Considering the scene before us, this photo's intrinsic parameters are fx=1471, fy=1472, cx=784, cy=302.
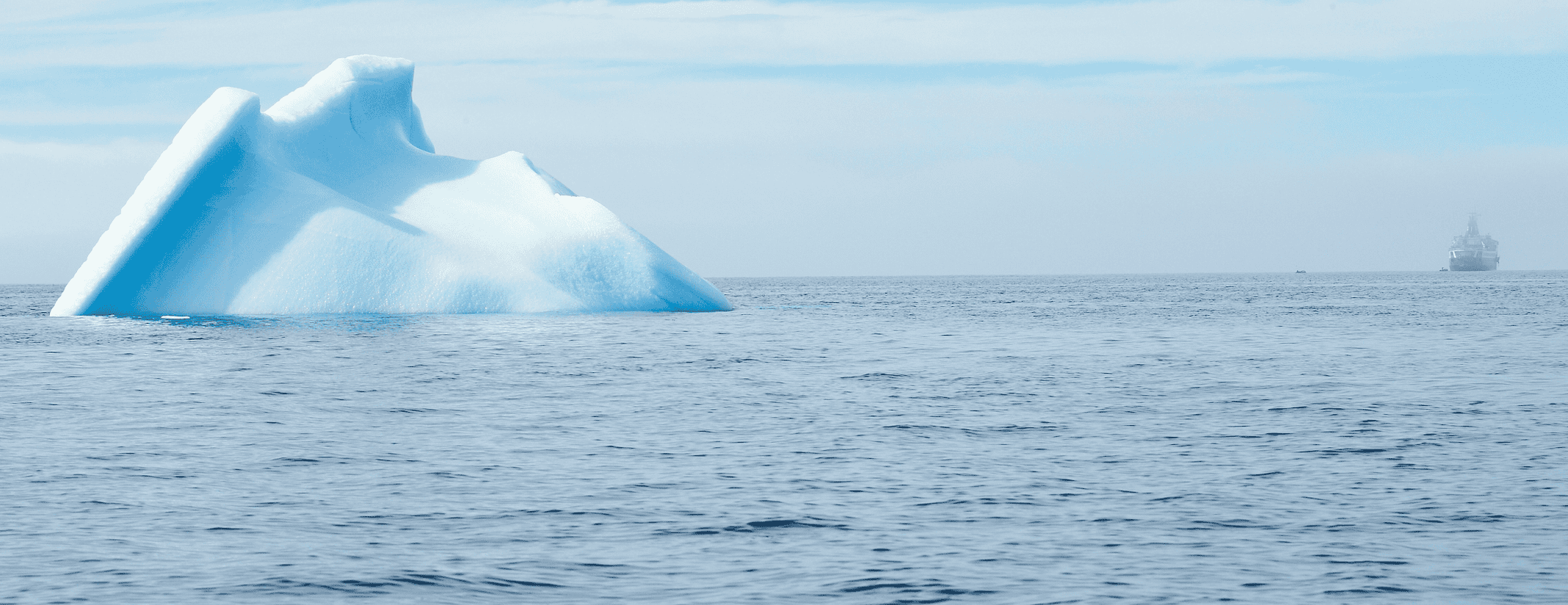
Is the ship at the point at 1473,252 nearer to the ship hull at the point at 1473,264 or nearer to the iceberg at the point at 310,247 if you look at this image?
the ship hull at the point at 1473,264

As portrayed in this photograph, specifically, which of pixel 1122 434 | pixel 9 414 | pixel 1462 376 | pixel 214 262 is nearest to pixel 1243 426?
pixel 1122 434

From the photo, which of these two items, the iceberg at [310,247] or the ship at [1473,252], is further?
the ship at [1473,252]

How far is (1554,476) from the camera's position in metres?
11.1

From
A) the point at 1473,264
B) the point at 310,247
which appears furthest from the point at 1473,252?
the point at 310,247

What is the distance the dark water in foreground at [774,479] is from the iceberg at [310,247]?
9.44 metres

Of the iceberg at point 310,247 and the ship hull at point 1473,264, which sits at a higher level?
the iceberg at point 310,247

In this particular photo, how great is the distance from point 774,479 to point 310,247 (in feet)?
81.5

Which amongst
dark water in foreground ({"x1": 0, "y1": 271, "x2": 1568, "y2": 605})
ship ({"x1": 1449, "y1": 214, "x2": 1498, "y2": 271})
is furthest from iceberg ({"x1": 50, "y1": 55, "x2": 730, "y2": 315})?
ship ({"x1": 1449, "y1": 214, "x2": 1498, "y2": 271})

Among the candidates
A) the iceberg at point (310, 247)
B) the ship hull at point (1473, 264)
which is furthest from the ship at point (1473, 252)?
the iceberg at point (310, 247)

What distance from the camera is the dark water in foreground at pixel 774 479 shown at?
25.6 ft

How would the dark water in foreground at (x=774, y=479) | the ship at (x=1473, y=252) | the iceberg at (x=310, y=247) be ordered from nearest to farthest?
the dark water in foreground at (x=774, y=479) < the iceberg at (x=310, y=247) < the ship at (x=1473, y=252)

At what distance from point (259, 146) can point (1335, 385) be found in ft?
82.6

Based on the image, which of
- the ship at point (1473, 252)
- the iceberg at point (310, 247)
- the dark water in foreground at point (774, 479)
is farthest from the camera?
the ship at point (1473, 252)

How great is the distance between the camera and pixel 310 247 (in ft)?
109
